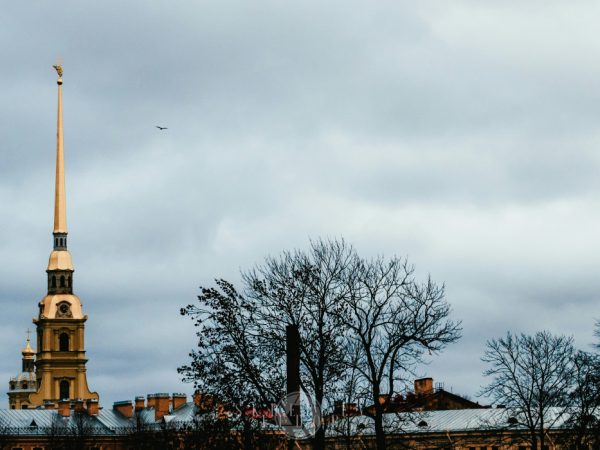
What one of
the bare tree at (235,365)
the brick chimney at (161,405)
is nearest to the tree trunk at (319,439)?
the bare tree at (235,365)

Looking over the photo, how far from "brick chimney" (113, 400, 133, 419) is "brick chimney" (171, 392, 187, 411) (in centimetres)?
546

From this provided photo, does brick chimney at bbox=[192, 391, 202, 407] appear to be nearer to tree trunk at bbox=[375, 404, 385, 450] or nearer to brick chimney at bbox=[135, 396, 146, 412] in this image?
tree trunk at bbox=[375, 404, 385, 450]

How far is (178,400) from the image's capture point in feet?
529

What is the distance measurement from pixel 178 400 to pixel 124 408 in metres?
8.00

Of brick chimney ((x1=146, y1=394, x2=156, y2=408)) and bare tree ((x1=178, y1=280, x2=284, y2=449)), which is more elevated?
brick chimney ((x1=146, y1=394, x2=156, y2=408))

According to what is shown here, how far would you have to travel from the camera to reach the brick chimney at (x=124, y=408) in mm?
164125

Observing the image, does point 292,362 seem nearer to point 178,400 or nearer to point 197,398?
point 197,398

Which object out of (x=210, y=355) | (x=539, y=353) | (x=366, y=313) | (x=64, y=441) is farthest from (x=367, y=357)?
(x=64, y=441)

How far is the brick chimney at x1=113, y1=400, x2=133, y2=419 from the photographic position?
164125 mm

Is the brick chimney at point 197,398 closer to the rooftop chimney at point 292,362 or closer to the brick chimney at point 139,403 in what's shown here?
the rooftop chimney at point 292,362

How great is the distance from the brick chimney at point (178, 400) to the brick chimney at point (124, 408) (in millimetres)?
5458

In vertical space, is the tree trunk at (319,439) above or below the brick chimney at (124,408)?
below

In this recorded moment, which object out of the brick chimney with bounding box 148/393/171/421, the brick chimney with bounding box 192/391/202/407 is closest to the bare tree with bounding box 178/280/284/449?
the brick chimney with bounding box 192/391/202/407

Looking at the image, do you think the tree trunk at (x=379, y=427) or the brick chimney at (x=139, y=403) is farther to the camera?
the brick chimney at (x=139, y=403)
